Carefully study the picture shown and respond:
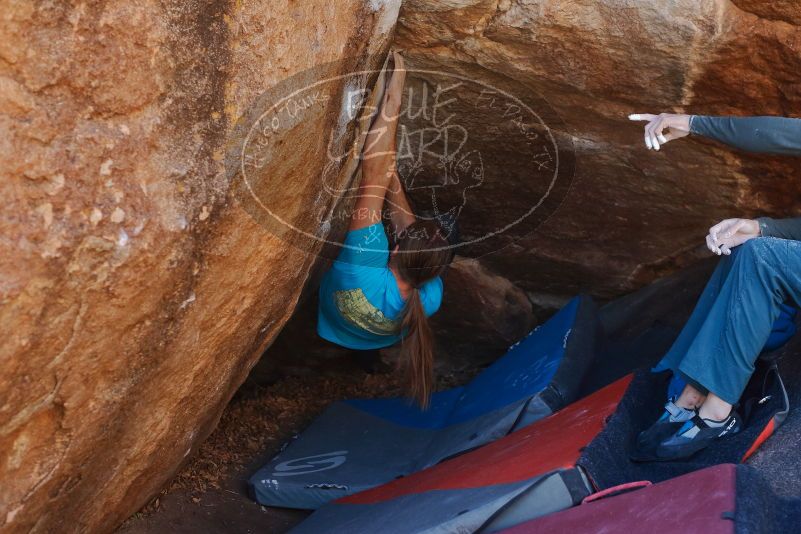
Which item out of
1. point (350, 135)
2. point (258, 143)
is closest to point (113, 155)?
point (258, 143)

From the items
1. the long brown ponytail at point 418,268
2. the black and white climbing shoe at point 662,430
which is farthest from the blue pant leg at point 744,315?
the long brown ponytail at point 418,268

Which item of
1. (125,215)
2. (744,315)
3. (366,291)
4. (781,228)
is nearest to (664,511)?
(744,315)

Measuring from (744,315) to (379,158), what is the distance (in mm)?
1205

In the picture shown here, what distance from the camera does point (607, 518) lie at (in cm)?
205

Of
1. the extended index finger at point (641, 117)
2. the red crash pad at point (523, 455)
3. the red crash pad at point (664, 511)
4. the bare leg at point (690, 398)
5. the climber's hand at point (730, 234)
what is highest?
the extended index finger at point (641, 117)

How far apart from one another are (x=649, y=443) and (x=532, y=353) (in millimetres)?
945

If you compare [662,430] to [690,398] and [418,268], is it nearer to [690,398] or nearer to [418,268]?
[690,398]

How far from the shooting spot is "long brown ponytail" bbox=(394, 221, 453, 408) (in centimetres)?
312

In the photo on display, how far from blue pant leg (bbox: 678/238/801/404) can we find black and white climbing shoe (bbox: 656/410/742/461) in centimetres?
8

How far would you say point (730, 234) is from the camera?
2531mm

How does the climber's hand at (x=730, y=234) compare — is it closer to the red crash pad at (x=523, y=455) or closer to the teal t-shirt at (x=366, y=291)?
the red crash pad at (x=523, y=455)

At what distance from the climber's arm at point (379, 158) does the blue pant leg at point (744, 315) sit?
3.67 ft

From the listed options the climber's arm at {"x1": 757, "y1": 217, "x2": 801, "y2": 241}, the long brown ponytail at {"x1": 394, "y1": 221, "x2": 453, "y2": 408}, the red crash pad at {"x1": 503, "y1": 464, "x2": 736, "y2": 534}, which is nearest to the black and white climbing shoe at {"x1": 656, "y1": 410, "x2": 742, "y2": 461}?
the red crash pad at {"x1": 503, "y1": 464, "x2": 736, "y2": 534}

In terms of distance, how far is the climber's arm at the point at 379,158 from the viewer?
2.88 meters
